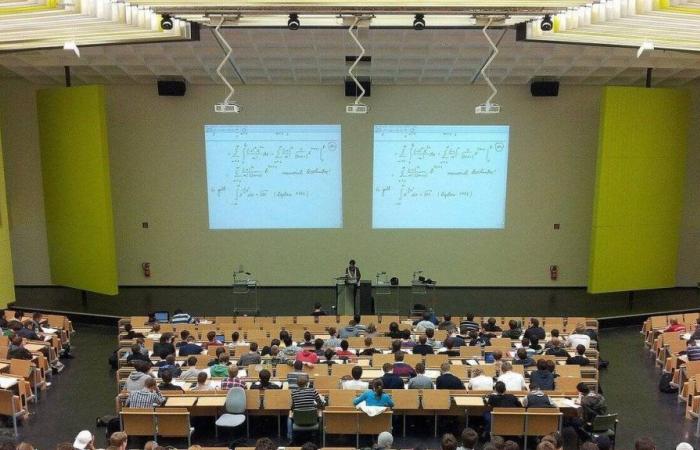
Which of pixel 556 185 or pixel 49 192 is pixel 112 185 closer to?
pixel 49 192

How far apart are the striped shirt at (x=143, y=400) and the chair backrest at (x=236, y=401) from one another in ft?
2.95

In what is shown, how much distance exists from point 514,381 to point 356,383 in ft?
7.39

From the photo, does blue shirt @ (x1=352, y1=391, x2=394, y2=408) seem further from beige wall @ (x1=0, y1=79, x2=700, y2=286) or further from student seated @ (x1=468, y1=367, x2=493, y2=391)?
beige wall @ (x1=0, y1=79, x2=700, y2=286)

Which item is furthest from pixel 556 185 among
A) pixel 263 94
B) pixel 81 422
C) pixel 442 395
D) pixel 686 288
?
pixel 81 422

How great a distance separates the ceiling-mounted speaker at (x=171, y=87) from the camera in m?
15.1

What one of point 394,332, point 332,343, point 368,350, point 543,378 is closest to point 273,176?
point 394,332

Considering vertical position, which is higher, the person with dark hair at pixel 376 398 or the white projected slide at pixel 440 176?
the white projected slide at pixel 440 176

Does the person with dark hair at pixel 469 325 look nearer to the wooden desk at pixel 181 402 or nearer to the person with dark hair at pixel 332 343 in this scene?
the person with dark hair at pixel 332 343

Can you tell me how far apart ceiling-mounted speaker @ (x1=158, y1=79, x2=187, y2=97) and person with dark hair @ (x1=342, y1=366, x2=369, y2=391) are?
1018 centimetres

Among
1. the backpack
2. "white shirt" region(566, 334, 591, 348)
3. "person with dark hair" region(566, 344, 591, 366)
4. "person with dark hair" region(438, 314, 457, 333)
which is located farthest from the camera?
"person with dark hair" region(438, 314, 457, 333)

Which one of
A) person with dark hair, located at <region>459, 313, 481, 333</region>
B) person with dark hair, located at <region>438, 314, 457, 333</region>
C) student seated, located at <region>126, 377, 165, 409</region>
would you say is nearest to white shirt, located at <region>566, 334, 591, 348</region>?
person with dark hair, located at <region>459, 313, 481, 333</region>

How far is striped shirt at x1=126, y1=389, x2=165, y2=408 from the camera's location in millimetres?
7496

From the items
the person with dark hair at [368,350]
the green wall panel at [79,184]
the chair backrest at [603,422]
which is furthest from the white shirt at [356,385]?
the green wall panel at [79,184]

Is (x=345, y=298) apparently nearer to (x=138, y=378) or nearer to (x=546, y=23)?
(x=138, y=378)
